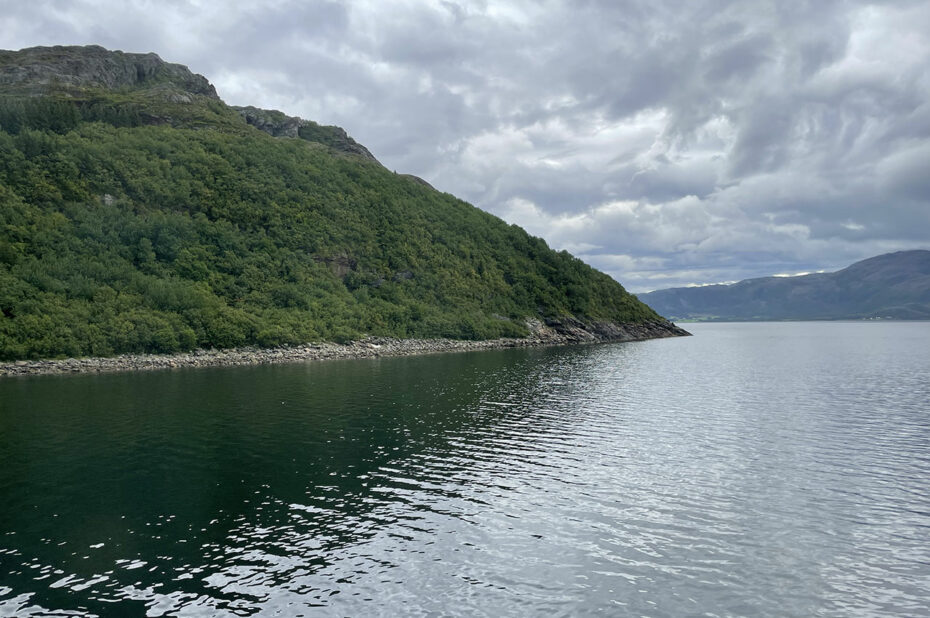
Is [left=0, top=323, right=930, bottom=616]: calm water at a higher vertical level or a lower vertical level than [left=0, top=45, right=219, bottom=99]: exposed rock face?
lower

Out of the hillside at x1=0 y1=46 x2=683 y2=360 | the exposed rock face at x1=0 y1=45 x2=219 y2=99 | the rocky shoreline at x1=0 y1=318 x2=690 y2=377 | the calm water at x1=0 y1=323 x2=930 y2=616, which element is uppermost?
the exposed rock face at x1=0 y1=45 x2=219 y2=99

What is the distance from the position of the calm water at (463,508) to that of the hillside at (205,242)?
50.5m

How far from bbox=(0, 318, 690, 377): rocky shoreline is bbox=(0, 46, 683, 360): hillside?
7.42 feet

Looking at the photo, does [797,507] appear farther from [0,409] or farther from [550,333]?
[550,333]

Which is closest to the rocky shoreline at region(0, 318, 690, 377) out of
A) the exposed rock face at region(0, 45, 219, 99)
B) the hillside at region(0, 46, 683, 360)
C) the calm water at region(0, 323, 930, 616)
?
the hillside at region(0, 46, 683, 360)

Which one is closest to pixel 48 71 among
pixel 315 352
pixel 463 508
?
pixel 315 352

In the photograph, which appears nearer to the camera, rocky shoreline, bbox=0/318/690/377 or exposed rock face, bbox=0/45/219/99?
rocky shoreline, bbox=0/318/690/377

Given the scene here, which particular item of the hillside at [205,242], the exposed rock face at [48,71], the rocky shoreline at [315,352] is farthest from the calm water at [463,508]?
the exposed rock face at [48,71]

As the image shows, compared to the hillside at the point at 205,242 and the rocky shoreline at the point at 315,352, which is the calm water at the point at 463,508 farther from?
the hillside at the point at 205,242

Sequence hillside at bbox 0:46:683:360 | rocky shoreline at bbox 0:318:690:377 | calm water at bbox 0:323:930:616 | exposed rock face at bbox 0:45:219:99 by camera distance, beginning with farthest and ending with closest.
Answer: exposed rock face at bbox 0:45:219:99 → hillside at bbox 0:46:683:360 → rocky shoreline at bbox 0:318:690:377 → calm water at bbox 0:323:930:616

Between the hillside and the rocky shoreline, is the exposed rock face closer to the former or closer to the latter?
the hillside

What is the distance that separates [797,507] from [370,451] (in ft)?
72.8

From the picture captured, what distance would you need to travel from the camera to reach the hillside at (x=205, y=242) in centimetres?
9306

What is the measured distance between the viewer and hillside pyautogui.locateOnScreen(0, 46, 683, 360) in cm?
9306
